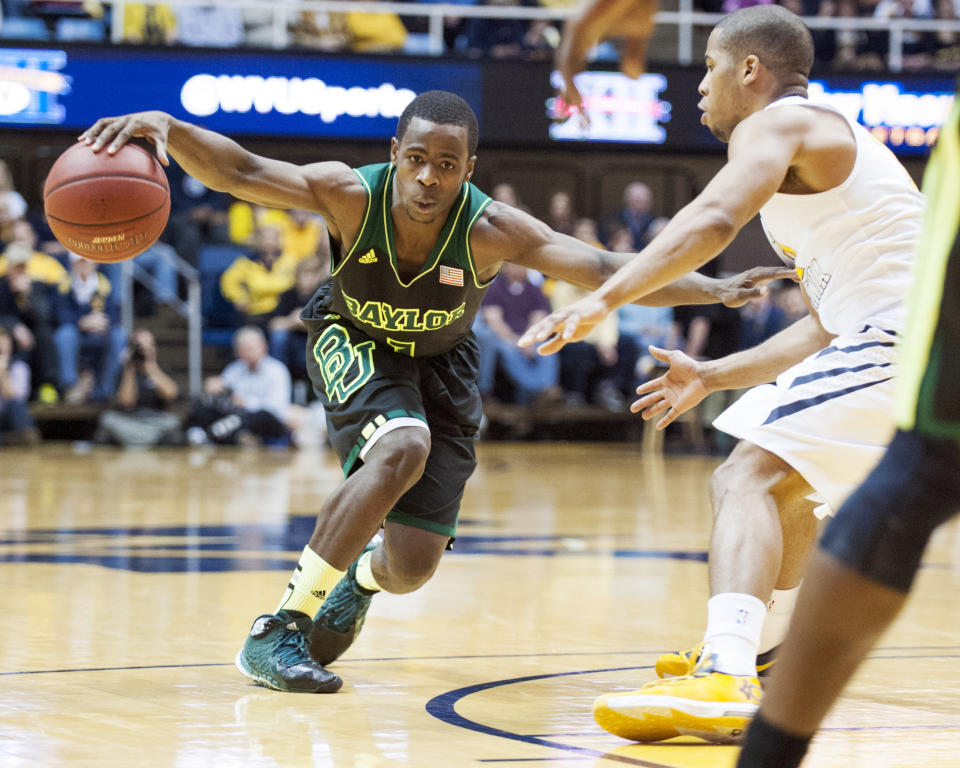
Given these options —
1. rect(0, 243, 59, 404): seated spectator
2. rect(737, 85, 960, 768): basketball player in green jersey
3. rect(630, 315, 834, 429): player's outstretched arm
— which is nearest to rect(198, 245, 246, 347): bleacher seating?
rect(0, 243, 59, 404): seated spectator

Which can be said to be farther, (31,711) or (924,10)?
(924,10)

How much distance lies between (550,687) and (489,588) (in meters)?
1.79

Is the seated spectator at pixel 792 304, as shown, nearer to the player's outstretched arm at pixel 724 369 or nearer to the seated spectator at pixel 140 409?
the seated spectator at pixel 140 409

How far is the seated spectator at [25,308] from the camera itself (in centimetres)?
1266

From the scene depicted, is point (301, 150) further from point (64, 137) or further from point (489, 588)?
point (489, 588)

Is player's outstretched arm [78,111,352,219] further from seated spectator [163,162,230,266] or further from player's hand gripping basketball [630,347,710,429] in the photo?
seated spectator [163,162,230,266]

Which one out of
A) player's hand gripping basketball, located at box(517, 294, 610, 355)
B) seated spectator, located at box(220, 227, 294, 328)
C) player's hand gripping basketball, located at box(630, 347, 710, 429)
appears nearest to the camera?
player's hand gripping basketball, located at box(517, 294, 610, 355)

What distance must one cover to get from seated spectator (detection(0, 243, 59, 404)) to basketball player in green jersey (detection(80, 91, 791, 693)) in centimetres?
896

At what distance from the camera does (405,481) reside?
3.83 metres

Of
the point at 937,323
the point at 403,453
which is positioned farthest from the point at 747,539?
the point at 937,323

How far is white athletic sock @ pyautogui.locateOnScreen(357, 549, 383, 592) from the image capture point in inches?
165

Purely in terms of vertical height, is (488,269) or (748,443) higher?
(488,269)

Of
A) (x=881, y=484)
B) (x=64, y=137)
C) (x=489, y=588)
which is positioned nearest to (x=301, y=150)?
(x=64, y=137)

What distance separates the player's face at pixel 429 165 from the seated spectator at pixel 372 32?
428 inches
